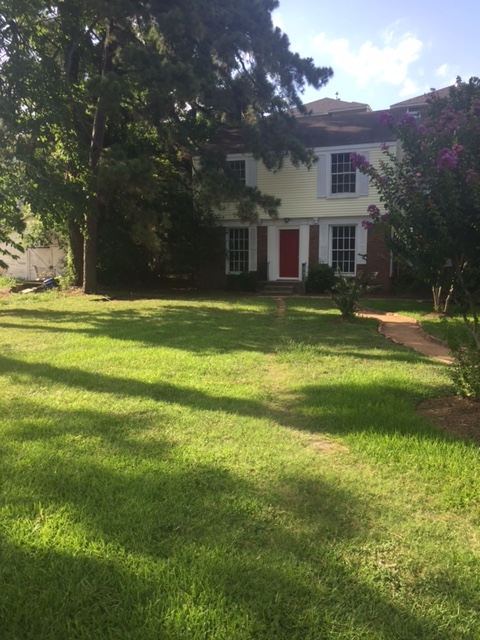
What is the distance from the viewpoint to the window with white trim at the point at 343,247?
62.6ft

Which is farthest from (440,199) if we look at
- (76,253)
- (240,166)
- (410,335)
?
(76,253)

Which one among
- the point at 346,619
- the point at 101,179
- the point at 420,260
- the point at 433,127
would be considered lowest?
the point at 346,619

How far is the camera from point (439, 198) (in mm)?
→ 4754

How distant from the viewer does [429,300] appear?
16.6 metres

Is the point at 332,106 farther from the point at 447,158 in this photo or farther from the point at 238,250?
the point at 447,158

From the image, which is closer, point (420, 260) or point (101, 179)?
point (420, 260)

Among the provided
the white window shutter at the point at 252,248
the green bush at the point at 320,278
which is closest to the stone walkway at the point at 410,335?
the green bush at the point at 320,278

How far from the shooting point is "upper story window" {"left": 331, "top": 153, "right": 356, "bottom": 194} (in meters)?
18.7

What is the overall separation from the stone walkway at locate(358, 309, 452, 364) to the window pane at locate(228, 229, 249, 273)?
8.41 meters

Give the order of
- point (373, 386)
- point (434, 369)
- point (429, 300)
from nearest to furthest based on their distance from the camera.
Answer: point (373, 386)
point (434, 369)
point (429, 300)

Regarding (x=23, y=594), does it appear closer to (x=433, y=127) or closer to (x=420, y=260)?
(x=420, y=260)

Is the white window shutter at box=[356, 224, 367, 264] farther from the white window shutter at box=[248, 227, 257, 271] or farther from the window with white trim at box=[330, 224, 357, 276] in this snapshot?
the white window shutter at box=[248, 227, 257, 271]

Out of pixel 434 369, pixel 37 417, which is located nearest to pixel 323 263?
pixel 434 369

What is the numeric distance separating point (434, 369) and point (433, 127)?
3187 millimetres
